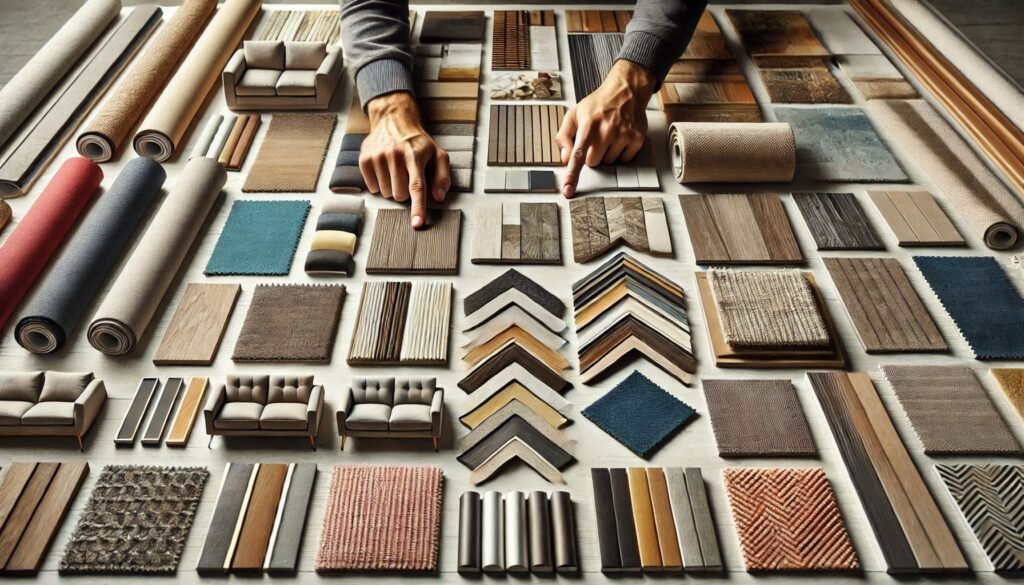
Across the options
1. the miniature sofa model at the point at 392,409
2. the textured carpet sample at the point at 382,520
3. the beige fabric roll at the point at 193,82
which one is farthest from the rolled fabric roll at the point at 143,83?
the textured carpet sample at the point at 382,520

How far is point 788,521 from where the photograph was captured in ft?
5.29

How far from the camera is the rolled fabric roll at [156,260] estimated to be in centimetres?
191

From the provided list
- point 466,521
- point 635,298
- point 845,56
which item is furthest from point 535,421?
point 845,56

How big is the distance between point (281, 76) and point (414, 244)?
90 centimetres

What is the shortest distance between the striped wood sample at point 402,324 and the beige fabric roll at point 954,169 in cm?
144

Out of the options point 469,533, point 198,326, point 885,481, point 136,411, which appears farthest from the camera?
point 198,326

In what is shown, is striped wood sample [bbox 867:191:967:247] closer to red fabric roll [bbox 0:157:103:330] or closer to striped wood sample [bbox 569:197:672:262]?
striped wood sample [bbox 569:197:672:262]

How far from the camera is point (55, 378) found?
1774 mm

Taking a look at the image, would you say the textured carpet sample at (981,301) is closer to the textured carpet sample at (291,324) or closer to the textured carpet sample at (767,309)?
the textured carpet sample at (767,309)

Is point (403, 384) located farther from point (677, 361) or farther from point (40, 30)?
point (40, 30)

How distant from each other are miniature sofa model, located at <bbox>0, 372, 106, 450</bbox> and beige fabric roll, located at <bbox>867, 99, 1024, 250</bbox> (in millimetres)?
2214

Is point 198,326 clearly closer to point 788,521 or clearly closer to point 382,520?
point 382,520

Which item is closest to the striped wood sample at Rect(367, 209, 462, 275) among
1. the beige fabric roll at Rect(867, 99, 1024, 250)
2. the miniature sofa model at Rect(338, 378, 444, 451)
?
the miniature sofa model at Rect(338, 378, 444, 451)

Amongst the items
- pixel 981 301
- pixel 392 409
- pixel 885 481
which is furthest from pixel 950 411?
pixel 392 409
